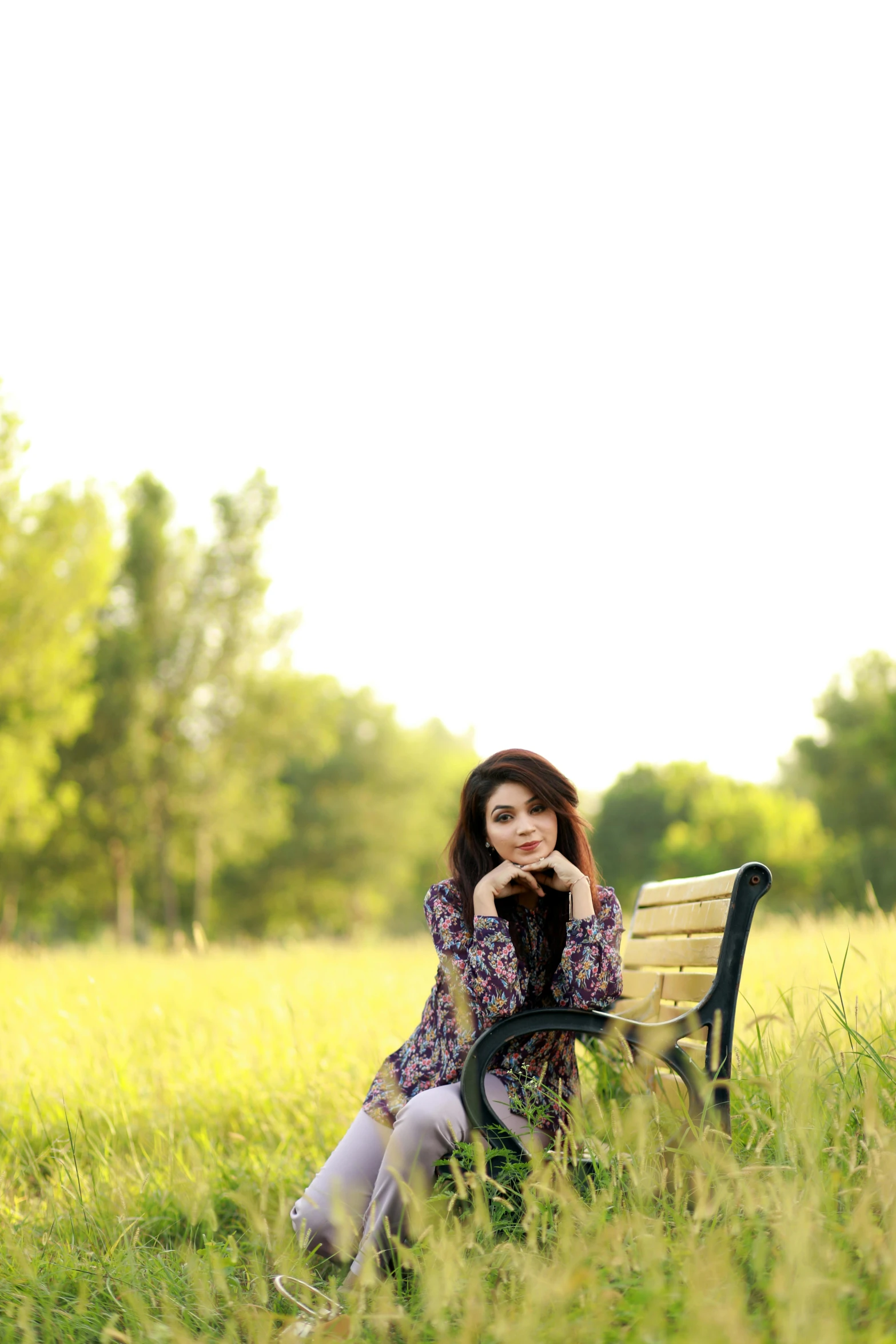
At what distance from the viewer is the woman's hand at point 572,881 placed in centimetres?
340

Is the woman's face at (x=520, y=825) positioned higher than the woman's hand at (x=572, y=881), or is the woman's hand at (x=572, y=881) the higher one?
the woman's face at (x=520, y=825)

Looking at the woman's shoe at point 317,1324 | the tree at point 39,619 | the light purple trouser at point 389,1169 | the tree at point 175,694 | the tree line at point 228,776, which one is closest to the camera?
the woman's shoe at point 317,1324

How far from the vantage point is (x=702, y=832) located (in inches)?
1725

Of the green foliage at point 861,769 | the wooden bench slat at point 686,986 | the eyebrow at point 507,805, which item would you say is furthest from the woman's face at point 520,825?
the green foliage at point 861,769

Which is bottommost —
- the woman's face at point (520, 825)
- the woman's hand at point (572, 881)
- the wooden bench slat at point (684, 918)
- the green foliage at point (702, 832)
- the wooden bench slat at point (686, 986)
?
the green foliage at point (702, 832)

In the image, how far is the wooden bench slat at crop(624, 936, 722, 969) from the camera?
10.1 feet

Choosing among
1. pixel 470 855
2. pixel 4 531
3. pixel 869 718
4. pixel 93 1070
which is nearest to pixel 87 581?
pixel 4 531

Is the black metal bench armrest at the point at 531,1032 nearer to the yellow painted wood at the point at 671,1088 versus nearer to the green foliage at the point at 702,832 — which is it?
the yellow painted wood at the point at 671,1088

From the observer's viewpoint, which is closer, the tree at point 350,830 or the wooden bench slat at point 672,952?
the wooden bench slat at point 672,952

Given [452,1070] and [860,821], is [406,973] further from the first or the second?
[860,821]

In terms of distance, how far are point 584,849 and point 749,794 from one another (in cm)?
4280

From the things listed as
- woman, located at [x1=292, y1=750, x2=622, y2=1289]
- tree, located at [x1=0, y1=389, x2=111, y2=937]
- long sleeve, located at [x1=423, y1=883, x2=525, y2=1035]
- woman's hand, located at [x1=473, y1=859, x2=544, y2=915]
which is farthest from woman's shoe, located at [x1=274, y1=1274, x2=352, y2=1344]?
tree, located at [x1=0, y1=389, x2=111, y2=937]

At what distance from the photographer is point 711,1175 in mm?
2152

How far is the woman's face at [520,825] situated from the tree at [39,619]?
13703 millimetres
